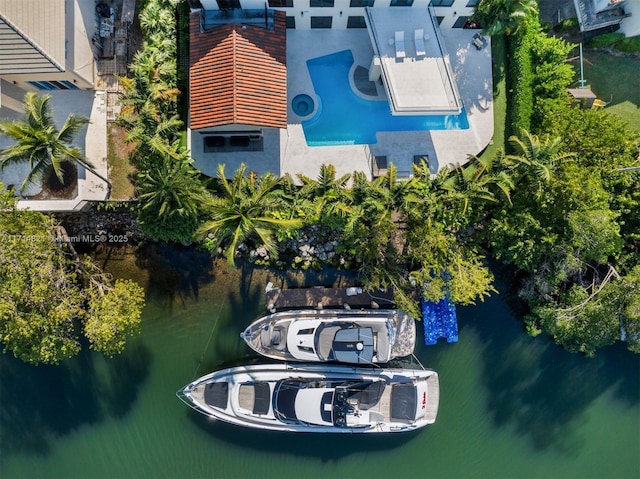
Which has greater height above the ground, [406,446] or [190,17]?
[190,17]

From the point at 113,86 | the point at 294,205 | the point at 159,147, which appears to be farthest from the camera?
the point at 113,86

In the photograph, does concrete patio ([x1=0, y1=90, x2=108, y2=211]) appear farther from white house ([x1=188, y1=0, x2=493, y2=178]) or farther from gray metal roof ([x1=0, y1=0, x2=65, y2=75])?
white house ([x1=188, y1=0, x2=493, y2=178])

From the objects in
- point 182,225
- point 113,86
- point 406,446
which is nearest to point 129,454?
point 182,225

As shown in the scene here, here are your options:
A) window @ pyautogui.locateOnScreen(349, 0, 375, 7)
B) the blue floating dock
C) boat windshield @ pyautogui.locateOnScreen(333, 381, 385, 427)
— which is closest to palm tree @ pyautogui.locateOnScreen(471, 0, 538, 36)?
window @ pyautogui.locateOnScreen(349, 0, 375, 7)

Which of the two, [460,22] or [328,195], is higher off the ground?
[460,22]

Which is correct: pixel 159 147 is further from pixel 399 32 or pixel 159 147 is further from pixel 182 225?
pixel 399 32

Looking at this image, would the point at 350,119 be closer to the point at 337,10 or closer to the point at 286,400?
the point at 337,10

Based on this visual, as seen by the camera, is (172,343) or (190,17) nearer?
(190,17)

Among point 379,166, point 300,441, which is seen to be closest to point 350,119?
point 379,166
